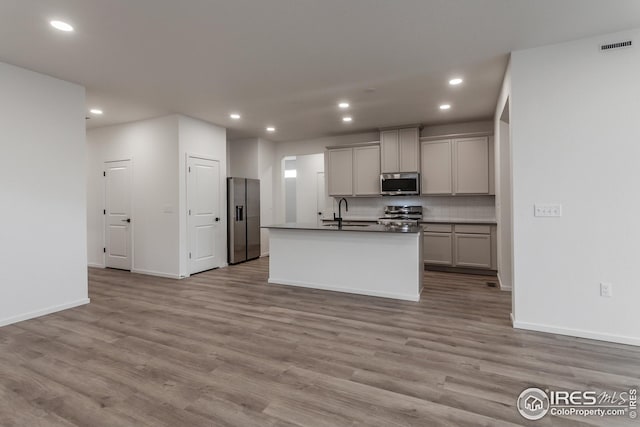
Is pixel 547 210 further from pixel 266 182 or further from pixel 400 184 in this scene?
pixel 266 182

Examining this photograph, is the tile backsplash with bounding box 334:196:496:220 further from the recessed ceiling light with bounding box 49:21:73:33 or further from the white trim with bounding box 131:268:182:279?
the recessed ceiling light with bounding box 49:21:73:33

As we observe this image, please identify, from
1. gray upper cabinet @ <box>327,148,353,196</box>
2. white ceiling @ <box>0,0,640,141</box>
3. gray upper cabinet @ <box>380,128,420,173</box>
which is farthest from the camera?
gray upper cabinet @ <box>327,148,353,196</box>

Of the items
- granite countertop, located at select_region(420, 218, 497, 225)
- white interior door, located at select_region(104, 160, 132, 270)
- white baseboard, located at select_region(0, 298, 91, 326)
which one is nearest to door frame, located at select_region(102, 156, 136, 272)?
white interior door, located at select_region(104, 160, 132, 270)

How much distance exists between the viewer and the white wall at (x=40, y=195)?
3451 mm

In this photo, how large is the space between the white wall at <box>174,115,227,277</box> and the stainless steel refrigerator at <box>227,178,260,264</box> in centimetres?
12

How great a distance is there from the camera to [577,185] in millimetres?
2996

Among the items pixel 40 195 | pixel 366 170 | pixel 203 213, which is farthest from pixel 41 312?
pixel 366 170

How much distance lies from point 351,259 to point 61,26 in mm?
3929

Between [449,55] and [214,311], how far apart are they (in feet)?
12.7

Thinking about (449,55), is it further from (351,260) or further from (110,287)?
(110,287)

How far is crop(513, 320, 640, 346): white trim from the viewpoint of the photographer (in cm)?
284

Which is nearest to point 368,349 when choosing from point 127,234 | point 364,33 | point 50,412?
point 50,412

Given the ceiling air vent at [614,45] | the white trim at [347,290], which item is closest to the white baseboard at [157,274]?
the white trim at [347,290]

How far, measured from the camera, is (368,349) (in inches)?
108
